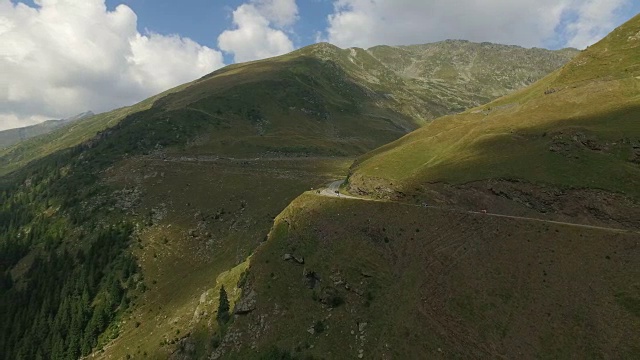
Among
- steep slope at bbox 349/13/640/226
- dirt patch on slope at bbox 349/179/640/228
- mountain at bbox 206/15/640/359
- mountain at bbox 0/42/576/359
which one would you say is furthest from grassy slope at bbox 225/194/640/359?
steep slope at bbox 349/13/640/226

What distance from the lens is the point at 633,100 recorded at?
7356cm

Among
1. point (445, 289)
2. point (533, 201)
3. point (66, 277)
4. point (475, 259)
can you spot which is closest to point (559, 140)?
point (533, 201)

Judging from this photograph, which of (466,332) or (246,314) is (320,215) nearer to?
(246,314)

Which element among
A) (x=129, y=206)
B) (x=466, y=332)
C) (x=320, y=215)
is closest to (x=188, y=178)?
(x=129, y=206)

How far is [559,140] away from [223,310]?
190 ft

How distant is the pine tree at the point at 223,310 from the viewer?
5476 centimetres

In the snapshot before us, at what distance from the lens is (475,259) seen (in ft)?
156

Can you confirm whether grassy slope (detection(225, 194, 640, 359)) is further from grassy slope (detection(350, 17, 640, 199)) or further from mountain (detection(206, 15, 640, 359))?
grassy slope (detection(350, 17, 640, 199))

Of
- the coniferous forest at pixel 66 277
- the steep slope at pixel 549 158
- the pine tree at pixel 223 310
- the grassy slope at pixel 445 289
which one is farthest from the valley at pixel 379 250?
the pine tree at pixel 223 310

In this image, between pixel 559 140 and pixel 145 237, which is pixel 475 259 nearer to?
pixel 559 140

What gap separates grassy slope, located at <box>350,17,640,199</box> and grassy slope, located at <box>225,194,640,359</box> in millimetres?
13310

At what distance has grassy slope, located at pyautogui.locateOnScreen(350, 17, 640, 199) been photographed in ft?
197

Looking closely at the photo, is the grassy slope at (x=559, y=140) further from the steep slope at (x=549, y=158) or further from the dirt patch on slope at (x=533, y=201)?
the dirt patch on slope at (x=533, y=201)

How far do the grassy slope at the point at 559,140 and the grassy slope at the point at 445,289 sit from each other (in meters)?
13.3
